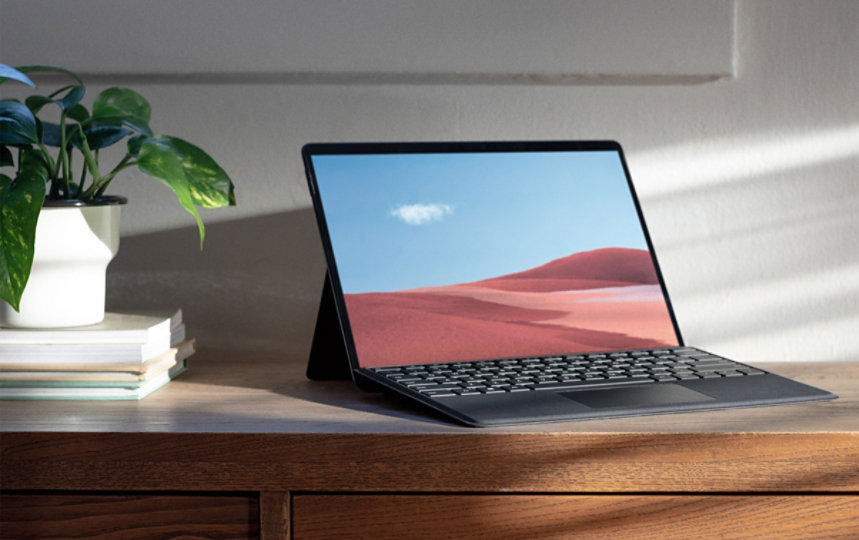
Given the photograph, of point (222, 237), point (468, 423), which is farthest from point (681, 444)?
point (222, 237)

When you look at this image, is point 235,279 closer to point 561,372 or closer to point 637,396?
point 561,372

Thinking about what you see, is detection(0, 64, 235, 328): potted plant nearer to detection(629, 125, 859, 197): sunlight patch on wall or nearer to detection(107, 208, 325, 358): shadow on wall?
detection(107, 208, 325, 358): shadow on wall

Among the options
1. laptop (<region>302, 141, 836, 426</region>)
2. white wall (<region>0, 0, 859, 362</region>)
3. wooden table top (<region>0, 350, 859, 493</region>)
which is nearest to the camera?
wooden table top (<region>0, 350, 859, 493</region>)

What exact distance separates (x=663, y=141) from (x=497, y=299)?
0.36 m

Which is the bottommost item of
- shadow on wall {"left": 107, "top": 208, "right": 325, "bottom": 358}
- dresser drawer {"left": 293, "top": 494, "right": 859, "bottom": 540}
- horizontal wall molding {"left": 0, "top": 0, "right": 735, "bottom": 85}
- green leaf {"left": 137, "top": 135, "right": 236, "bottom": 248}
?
dresser drawer {"left": 293, "top": 494, "right": 859, "bottom": 540}

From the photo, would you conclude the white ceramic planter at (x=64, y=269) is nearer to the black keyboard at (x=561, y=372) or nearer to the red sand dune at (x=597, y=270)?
the black keyboard at (x=561, y=372)

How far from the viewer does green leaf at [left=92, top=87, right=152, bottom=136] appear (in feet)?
3.15

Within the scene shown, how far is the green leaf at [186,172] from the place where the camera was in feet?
2.96

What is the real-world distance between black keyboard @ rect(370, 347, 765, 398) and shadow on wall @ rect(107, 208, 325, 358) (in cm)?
31

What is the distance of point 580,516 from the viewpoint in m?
0.75

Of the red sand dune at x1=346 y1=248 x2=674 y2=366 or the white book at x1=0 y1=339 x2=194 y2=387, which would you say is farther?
the red sand dune at x1=346 y1=248 x2=674 y2=366

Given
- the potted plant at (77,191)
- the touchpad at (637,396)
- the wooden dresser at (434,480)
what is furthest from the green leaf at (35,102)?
the touchpad at (637,396)

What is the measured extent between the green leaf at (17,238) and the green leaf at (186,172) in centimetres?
12

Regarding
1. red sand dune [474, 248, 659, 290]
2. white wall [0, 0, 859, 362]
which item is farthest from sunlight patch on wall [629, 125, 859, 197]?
red sand dune [474, 248, 659, 290]
